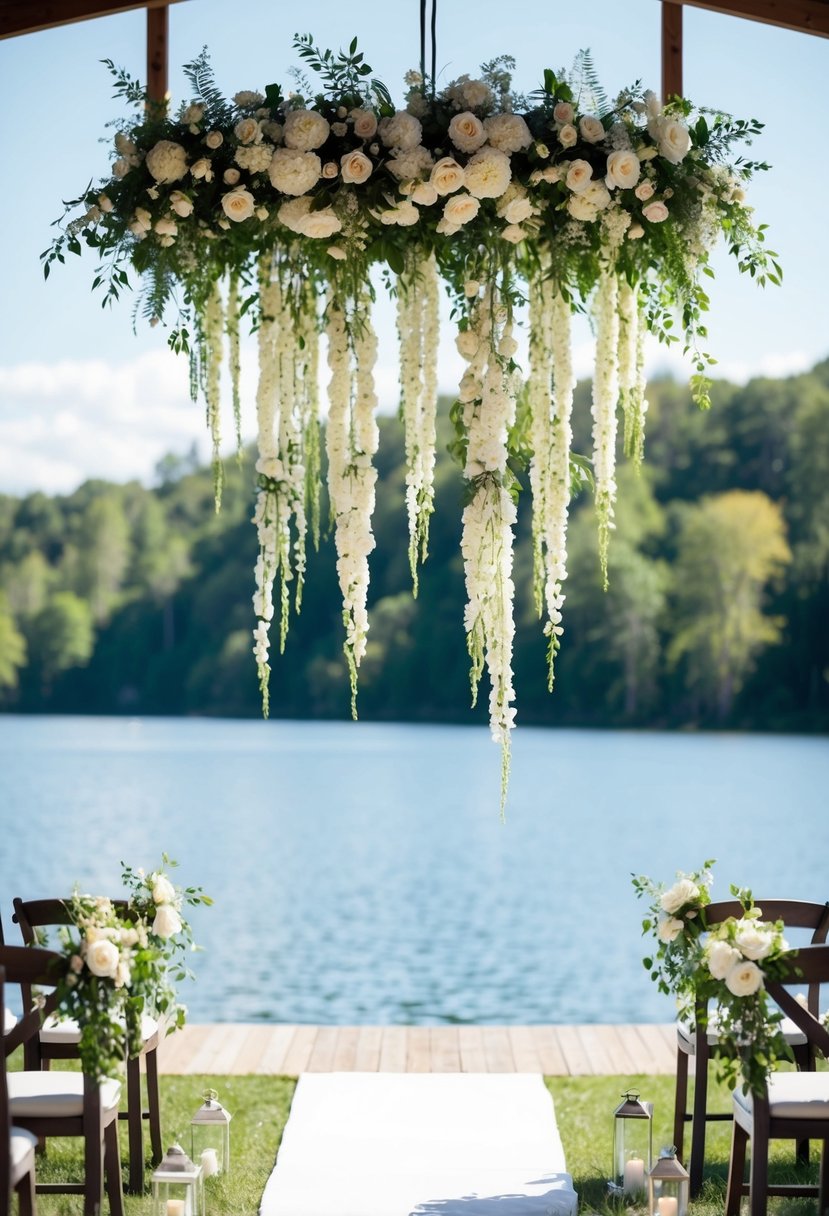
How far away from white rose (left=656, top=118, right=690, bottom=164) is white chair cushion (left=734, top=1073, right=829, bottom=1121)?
2.35m

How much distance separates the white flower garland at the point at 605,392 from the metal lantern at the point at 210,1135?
71.6 inches

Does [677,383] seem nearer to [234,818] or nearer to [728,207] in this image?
[234,818]

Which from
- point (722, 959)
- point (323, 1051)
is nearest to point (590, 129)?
point (722, 959)

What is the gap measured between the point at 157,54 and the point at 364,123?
4.57 ft

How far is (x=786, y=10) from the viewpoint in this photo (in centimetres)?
474

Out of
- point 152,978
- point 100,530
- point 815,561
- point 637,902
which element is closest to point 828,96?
point 815,561

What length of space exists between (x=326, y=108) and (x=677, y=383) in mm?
35200

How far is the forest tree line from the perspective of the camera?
31.6m

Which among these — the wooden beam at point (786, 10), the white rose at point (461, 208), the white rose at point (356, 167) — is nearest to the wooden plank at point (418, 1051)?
the white rose at point (461, 208)

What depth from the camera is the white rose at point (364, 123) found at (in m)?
3.67

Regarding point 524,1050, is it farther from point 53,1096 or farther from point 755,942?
point 53,1096

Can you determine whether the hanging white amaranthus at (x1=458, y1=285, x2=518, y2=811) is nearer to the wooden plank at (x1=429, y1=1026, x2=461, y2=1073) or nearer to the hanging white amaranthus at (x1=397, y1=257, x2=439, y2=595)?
the hanging white amaranthus at (x1=397, y1=257, x2=439, y2=595)

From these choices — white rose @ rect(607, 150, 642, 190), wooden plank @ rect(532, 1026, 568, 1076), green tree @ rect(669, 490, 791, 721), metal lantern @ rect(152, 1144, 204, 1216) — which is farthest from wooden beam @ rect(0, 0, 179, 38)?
green tree @ rect(669, 490, 791, 721)

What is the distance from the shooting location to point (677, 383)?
37875mm
